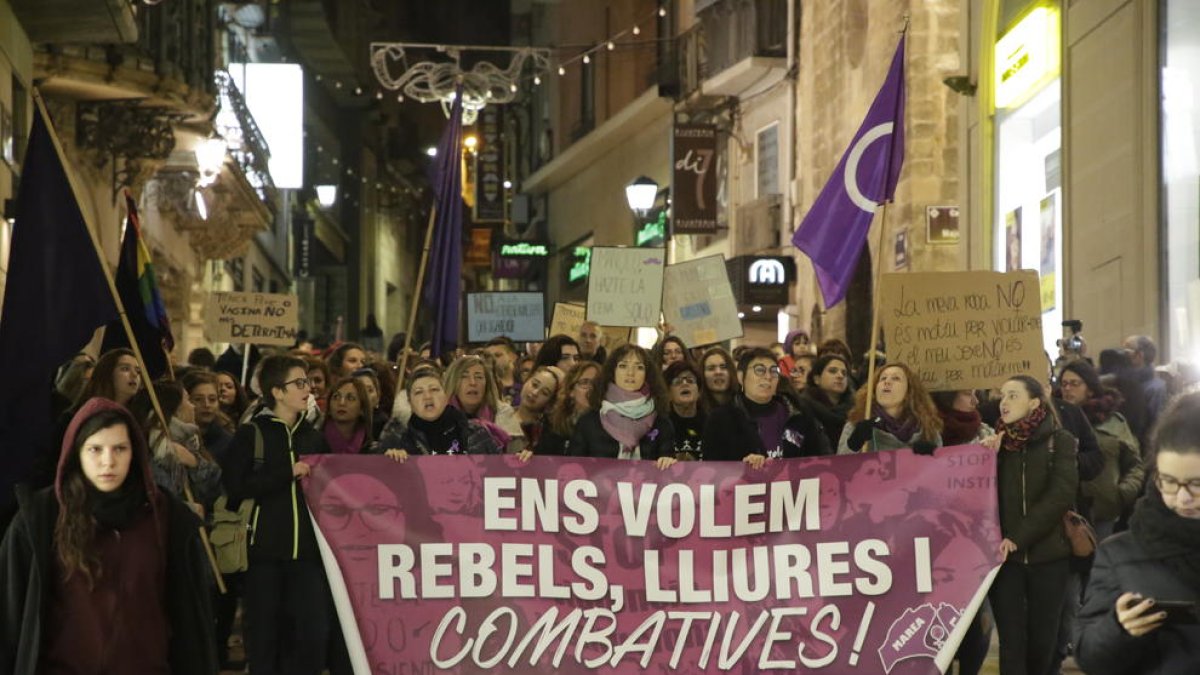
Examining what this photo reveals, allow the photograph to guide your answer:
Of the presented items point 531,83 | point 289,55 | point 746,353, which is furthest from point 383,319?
point 746,353

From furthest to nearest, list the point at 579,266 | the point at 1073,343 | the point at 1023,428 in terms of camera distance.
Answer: the point at 579,266 < the point at 1073,343 < the point at 1023,428

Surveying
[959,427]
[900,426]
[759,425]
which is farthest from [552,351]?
[900,426]

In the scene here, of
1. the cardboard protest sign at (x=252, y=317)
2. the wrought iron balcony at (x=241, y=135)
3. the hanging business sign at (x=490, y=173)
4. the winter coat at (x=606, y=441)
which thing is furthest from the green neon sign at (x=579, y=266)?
the winter coat at (x=606, y=441)

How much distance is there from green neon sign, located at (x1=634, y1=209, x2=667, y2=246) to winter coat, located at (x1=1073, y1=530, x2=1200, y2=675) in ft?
107

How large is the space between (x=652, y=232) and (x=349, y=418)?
29.1 meters

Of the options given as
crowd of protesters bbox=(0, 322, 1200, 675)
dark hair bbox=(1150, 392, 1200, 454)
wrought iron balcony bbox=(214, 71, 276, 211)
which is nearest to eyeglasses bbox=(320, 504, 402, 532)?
crowd of protesters bbox=(0, 322, 1200, 675)

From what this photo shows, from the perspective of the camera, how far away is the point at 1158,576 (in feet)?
16.7

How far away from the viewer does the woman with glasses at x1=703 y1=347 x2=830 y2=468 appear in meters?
10.4

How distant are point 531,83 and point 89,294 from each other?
4872 cm

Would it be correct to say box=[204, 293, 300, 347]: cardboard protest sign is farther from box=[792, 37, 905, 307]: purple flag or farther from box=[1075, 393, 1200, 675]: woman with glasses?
box=[1075, 393, 1200, 675]: woman with glasses

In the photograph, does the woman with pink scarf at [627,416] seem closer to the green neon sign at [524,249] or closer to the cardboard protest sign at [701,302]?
the cardboard protest sign at [701,302]

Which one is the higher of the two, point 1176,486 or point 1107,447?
point 1176,486

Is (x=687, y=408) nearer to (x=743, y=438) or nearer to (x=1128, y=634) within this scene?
(x=743, y=438)

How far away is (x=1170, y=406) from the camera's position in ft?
17.3
